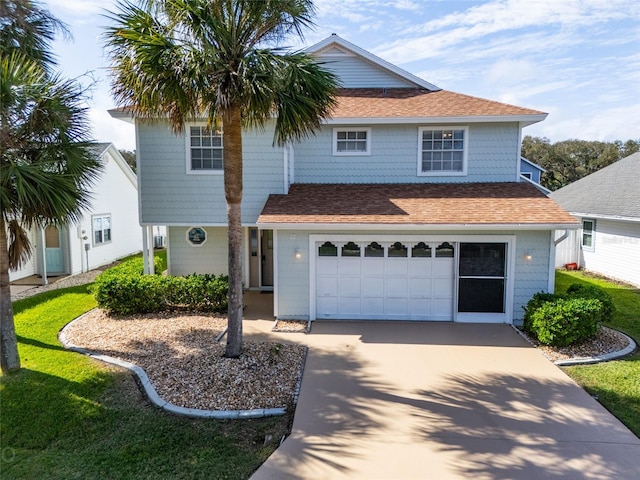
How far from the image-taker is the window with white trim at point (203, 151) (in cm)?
1153

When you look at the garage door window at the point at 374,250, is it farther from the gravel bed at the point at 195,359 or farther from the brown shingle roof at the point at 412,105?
the brown shingle roof at the point at 412,105

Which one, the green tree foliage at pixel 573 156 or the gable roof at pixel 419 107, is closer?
the gable roof at pixel 419 107

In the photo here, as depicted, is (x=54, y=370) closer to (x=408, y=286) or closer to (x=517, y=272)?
(x=408, y=286)

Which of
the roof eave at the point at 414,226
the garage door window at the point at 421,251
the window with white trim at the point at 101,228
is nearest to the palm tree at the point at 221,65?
the roof eave at the point at 414,226

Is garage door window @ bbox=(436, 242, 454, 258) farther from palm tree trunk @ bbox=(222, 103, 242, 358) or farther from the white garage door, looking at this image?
palm tree trunk @ bbox=(222, 103, 242, 358)

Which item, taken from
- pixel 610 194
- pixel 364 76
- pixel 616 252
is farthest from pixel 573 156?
pixel 364 76

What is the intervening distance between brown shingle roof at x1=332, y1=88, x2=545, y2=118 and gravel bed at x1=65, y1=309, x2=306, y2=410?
24.1 ft

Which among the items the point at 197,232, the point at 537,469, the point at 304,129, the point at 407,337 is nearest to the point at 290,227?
the point at 304,129

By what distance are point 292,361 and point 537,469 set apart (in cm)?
453

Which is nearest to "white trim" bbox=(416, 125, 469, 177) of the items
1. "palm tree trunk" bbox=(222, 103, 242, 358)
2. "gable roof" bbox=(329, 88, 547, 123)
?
"gable roof" bbox=(329, 88, 547, 123)

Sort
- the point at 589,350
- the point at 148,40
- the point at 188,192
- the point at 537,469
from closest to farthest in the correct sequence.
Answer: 1. the point at 537,469
2. the point at 148,40
3. the point at 589,350
4. the point at 188,192

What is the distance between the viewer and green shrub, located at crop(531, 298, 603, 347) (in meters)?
8.47

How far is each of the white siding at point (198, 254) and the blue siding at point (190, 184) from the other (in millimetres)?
1952

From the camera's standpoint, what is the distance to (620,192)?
55.9ft
